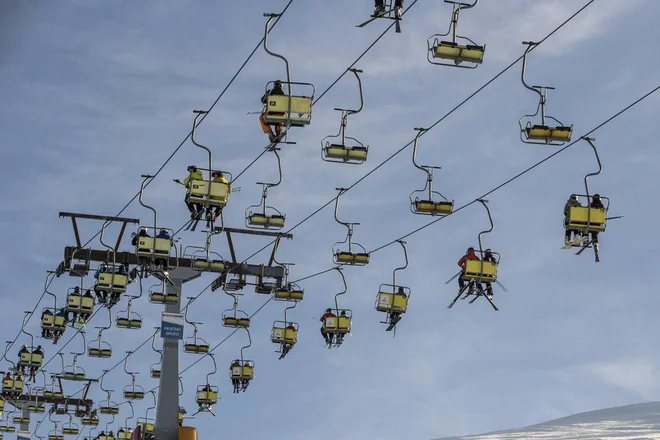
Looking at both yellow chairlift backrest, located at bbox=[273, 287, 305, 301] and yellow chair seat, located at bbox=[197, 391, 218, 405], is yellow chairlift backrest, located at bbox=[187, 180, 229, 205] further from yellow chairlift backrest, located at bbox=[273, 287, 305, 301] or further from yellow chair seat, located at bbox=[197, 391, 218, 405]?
yellow chair seat, located at bbox=[197, 391, 218, 405]

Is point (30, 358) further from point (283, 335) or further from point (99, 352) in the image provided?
point (283, 335)

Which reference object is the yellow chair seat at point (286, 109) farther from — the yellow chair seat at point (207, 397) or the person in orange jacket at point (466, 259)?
the yellow chair seat at point (207, 397)

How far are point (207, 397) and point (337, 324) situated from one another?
13.4m

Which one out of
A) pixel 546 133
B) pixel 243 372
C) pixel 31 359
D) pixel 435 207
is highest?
pixel 31 359

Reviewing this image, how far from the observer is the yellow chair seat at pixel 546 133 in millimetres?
30484

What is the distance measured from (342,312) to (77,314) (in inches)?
411

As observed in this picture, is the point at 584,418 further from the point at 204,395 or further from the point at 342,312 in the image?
the point at 342,312

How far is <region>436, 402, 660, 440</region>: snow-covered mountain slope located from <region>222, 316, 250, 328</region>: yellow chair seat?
219ft

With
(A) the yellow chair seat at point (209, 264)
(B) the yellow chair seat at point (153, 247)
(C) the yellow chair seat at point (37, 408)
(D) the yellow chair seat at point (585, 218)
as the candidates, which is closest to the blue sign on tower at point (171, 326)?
(A) the yellow chair seat at point (209, 264)

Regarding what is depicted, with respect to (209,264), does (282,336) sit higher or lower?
lower

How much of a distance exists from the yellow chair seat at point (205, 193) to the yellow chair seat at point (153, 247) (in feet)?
14.2

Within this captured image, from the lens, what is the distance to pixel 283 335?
160ft

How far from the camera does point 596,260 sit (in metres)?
30.9

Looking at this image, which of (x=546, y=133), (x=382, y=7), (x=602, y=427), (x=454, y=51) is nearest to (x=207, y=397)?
→ (x=546, y=133)
